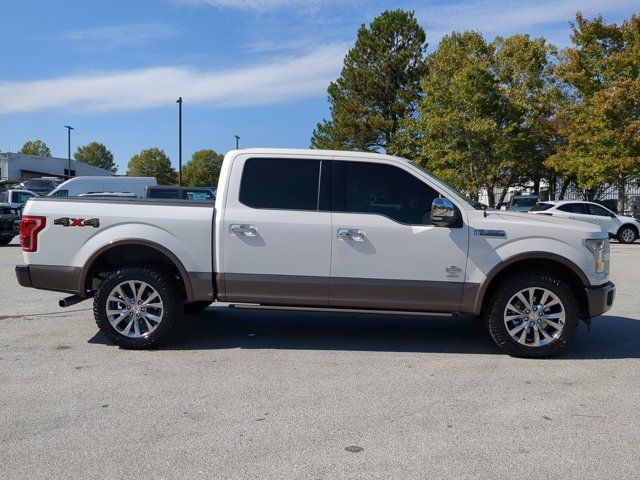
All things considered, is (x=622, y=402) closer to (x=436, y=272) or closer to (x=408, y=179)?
(x=436, y=272)

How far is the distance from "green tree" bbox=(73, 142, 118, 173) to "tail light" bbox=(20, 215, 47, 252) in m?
133

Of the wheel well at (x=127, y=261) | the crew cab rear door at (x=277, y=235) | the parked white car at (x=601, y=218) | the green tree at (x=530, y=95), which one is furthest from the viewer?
the green tree at (x=530, y=95)

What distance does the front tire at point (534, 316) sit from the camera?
220 inches

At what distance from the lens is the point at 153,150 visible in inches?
4523

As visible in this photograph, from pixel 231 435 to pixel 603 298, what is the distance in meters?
3.88

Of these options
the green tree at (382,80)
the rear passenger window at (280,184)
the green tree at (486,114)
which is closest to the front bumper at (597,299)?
the rear passenger window at (280,184)

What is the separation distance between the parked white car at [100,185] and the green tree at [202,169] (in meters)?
86.0

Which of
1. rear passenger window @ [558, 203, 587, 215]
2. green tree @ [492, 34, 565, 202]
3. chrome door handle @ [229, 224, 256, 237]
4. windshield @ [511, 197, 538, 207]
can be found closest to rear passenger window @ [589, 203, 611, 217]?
rear passenger window @ [558, 203, 587, 215]

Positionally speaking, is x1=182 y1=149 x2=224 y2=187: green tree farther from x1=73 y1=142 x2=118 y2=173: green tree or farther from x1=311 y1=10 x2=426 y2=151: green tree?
x1=311 y1=10 x2=426 y2=151: green tree

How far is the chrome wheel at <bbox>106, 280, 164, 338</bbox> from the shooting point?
5793mm

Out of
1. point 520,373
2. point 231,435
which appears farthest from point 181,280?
point 520,373

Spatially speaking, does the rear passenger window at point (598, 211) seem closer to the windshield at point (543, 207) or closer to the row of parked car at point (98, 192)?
the windshield at point (543, 207)

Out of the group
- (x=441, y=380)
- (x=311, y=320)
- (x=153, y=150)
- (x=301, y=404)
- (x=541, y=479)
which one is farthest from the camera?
(x=153, y=150)

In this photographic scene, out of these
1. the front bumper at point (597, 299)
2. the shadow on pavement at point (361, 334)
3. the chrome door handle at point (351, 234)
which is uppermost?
the chrome door handle at point (351, 234)
